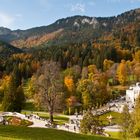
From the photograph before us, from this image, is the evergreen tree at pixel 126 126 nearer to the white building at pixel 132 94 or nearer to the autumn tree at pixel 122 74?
the white building at pixel 132 94

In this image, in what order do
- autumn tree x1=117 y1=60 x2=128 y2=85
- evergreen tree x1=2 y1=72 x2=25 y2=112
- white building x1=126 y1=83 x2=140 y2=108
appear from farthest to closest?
autumn tree x1=117 y1=60 x2=128 y2=85
white building x1=126 y1=83 x2=140 y2=108
evergreen tree x1=2 y1=72 x2=25 y2=112

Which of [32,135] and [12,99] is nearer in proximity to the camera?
[32,135]

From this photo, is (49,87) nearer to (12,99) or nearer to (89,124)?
(89,124)

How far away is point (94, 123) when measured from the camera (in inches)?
2419

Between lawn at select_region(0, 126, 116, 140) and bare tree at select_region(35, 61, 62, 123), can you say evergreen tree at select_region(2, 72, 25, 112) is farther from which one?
lawn at select_region(0, 126, 116, 140)

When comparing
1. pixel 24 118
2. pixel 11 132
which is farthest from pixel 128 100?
pixel 11 132

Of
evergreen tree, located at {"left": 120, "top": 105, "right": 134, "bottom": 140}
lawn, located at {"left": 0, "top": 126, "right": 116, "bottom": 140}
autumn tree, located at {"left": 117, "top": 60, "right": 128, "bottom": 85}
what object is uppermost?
autumn tree, located at {"left": 117, "top": 60, "right": 128, "bottom": 85}

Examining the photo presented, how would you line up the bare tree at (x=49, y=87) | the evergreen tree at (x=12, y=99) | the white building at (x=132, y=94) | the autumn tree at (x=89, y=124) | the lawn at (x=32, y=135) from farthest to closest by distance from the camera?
the white building at (x=132, y=94) → the evergreen tree at (x=12, y=99) → the bare tree at (x=49, y=87) → the autumn tree at (x=89, y=124) → the lawn at (x=32, y=135)

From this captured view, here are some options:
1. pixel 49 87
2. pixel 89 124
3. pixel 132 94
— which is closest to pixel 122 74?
pixel 132 94

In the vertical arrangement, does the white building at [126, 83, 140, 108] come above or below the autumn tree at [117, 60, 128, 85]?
below

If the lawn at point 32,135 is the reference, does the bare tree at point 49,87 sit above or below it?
above

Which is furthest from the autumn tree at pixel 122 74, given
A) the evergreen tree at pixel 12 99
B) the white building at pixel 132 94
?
the evergreen tree at pixel 12 99

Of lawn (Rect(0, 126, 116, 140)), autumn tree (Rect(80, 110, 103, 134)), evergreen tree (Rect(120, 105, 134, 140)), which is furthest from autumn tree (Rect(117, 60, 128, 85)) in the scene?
lawn (Rect(0, 126, 116, 140))

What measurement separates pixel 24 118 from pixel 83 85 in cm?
3162
